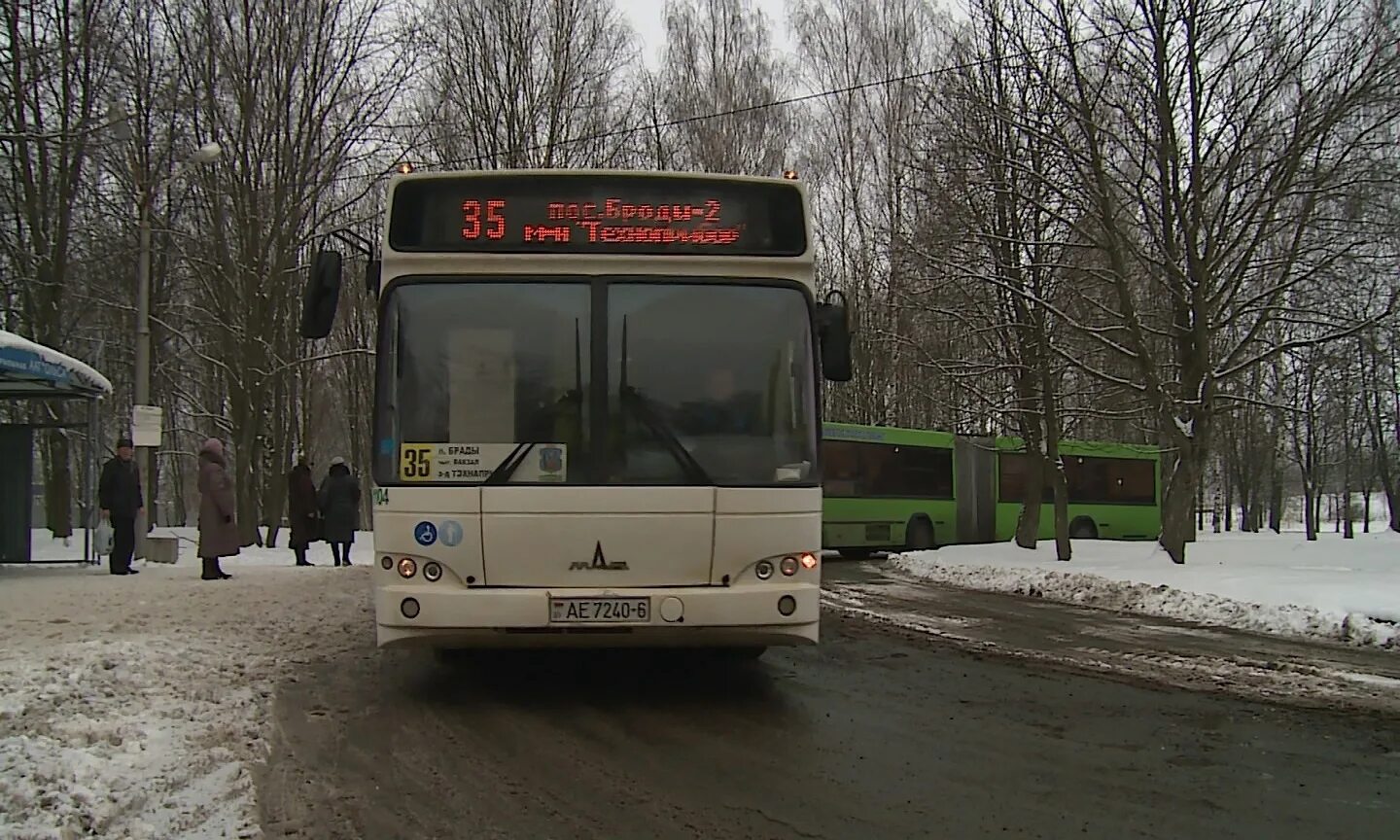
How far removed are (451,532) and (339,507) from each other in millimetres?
14040

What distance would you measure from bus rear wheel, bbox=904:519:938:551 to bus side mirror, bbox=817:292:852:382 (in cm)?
1973

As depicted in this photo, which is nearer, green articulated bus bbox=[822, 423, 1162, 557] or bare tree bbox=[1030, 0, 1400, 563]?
bare tree bbox=[1030, 0, 1400, 563]

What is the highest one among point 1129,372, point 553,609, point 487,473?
point 1129,372

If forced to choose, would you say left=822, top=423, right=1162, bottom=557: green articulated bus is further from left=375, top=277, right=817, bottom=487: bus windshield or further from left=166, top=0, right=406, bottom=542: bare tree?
left=375, top=277, right=817, bottom=487: bus windshield

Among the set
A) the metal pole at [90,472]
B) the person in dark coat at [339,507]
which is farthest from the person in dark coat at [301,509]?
the metal pole at [90,472]

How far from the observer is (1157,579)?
1588 centimetres

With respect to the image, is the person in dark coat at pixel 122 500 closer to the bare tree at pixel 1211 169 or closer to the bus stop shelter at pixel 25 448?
the bus stop shelter at pixel 25 448

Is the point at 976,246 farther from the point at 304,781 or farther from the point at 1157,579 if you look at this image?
the point at 304,781

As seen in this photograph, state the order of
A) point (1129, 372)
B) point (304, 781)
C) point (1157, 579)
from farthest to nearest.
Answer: point (1129, 372)
point (1157, 579)
point (304, 781)

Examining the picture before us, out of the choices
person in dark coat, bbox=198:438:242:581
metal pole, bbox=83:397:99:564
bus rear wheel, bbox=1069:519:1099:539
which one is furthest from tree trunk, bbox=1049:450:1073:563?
metal pole, bbox=83:397:99:564

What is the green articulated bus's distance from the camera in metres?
26.0

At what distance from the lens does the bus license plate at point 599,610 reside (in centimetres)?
712

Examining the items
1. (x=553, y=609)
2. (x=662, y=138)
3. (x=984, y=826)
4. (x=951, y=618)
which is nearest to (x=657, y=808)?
(x=984, y=826)

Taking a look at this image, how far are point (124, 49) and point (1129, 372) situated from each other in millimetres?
19141
